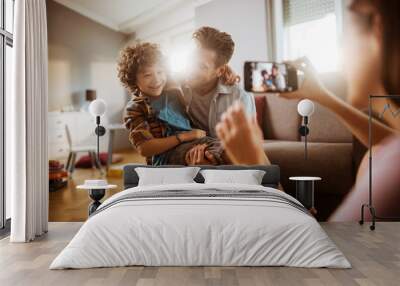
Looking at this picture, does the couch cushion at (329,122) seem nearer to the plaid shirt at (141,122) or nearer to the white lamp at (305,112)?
the white lamp at (305,112)

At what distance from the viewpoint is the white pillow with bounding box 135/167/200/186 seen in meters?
5.79

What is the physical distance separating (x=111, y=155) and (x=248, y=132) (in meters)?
1.52

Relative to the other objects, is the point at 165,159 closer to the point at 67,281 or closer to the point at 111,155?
the point at 111,155

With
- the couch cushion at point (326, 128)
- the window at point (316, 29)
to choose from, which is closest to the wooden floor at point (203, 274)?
the couch cushion at point (326, 128)

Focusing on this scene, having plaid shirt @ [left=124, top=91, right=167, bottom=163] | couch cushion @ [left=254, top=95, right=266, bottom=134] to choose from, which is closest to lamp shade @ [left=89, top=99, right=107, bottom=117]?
plaid shirt @ [left=124, top=91, right=167, bottom=163]

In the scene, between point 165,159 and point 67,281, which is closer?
point 67,281

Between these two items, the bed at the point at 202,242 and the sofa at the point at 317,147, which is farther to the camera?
the sofa at the point at 317,147

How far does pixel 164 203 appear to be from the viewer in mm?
4383

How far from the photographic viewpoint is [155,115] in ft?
19.9

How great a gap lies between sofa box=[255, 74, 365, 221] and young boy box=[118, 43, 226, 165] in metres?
0.65

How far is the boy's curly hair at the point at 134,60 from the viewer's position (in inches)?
240

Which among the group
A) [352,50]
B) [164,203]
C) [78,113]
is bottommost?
[164,203]

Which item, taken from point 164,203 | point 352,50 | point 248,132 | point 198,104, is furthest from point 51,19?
point 352,50

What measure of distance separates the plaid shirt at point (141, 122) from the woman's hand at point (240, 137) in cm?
66
